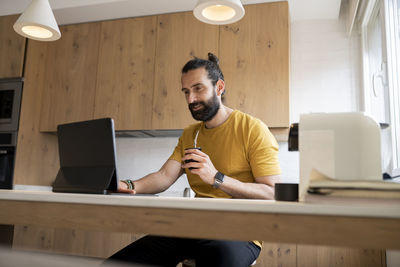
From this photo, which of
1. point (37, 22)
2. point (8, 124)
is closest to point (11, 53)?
point (8, 124)

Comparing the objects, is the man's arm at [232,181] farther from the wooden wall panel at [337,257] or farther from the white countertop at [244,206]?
the wooden wall panel at [337,257]

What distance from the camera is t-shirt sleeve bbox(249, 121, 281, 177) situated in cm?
169

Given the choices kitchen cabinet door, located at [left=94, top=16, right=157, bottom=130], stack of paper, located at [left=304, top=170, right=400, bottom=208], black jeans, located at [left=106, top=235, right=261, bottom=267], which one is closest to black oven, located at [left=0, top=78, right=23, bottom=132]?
kitchen cabinet door, located at [left=94, top=16, right=157, bottom=130]

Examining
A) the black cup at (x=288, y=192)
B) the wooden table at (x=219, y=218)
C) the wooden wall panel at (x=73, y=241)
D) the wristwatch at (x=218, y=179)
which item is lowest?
the wooden wall panel at (x=73, y=241)

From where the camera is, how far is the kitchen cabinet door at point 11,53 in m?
3.22

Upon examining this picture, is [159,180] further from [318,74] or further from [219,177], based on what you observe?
[318,74]

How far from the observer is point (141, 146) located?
336 cm

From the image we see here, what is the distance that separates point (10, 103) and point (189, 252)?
2401mm

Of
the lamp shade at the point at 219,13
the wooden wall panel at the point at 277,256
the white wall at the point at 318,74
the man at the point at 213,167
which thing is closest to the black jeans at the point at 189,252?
the man at the point at 213,167

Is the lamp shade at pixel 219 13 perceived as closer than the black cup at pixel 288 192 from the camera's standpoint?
No

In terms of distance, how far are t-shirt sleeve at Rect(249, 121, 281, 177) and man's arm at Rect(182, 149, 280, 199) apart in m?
0.03

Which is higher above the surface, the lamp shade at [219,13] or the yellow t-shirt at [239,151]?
the lamp shade at [219,13]

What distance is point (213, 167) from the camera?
1.50 m

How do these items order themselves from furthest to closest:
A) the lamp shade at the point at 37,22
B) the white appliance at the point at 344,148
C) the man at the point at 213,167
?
the lamp shade at the point at 37,22 → the man at the point at 213,167 → the white appliance at the point at 344,148
